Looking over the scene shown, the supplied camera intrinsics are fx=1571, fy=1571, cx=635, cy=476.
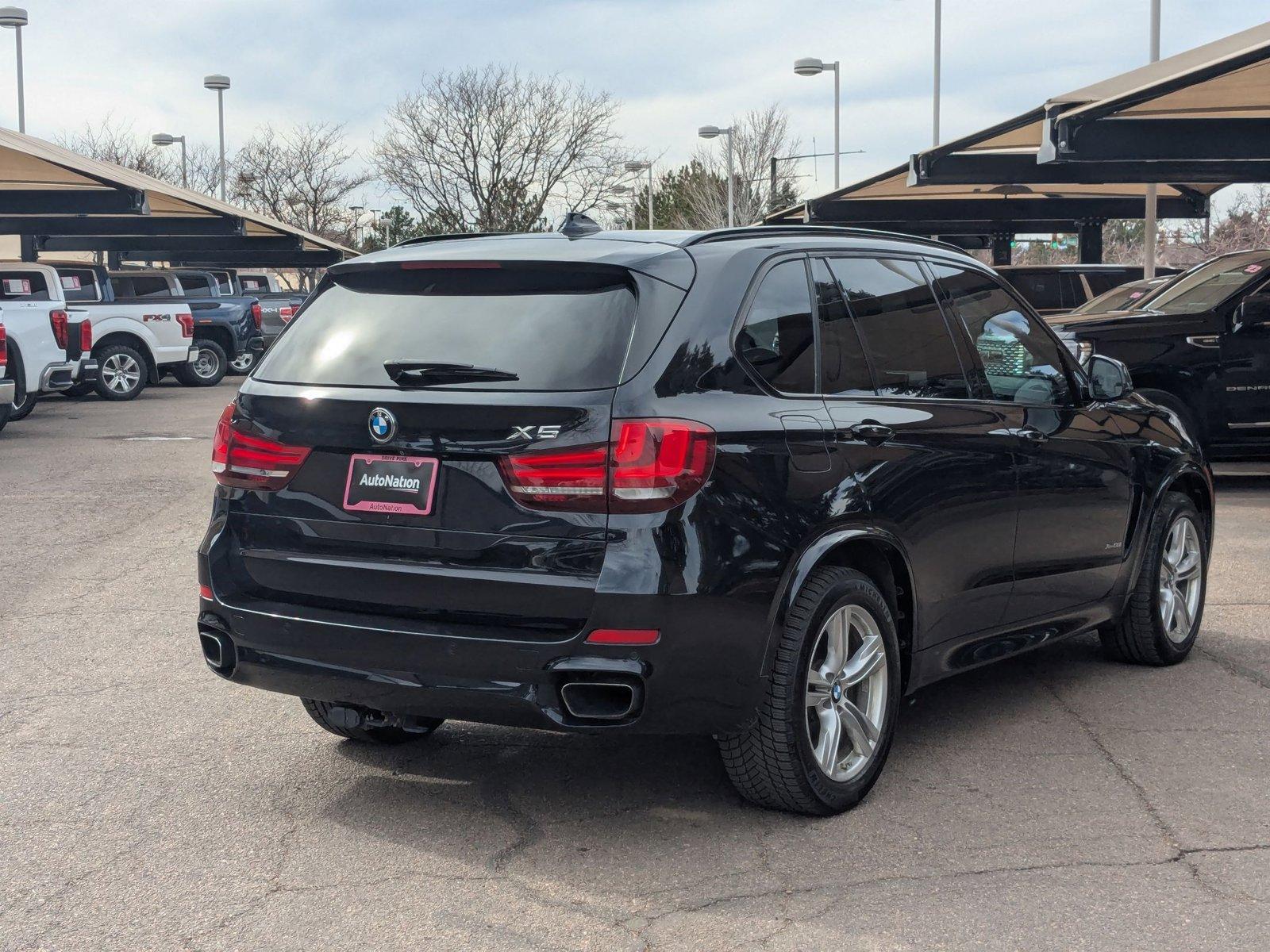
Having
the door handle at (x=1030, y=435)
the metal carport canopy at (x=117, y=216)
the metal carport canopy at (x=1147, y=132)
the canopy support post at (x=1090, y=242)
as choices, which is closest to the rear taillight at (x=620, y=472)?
the door handle at (x=1030, y=435)

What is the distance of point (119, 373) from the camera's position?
24.5 metres

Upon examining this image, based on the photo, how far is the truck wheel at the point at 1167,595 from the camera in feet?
21.1

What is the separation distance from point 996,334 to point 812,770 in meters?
2.01

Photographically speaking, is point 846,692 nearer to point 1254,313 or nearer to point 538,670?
point 538,670

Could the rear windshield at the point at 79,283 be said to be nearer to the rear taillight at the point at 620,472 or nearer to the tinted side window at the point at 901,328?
the tinted side window at the point at 901,328

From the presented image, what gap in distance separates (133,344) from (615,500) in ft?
72.8

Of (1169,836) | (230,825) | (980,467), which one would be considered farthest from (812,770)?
(230,825)

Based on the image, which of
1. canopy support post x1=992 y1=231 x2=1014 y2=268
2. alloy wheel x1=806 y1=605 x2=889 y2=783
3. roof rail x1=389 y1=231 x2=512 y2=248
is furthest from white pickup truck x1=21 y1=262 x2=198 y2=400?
alloy wheel x1=806 y1=605 x2=889 y2=783

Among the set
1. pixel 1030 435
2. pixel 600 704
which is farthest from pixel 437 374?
pixel 1030 435

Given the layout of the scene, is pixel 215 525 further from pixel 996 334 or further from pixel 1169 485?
pixel 1169 485

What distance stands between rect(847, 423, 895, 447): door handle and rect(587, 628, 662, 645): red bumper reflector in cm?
100

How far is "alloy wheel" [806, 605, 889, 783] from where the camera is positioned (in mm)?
4535

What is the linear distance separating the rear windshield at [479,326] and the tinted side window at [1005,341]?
1623mm

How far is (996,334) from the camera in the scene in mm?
5703
